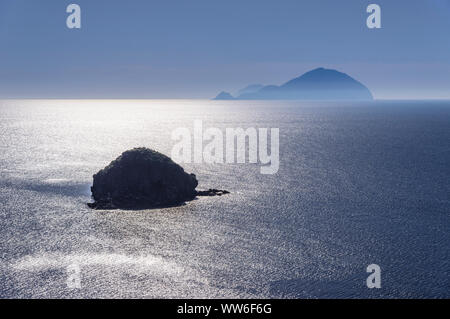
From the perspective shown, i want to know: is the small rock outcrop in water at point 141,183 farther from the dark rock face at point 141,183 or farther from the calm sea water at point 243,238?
the calm sea water at point 243,238

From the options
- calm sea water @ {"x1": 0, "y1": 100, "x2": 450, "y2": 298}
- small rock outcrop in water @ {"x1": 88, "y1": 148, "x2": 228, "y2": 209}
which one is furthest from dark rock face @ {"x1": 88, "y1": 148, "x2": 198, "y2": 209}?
calm sea water @ {"x1": 0, "y1": 100, "x2": 450, "y2": 298}

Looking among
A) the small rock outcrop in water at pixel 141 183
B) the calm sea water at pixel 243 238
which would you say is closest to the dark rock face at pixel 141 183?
the small rock outcrop in water at pixel 141 183

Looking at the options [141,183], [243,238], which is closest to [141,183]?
[141,183]

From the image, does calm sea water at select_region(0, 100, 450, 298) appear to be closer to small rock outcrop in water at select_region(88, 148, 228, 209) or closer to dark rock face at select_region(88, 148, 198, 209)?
small rock outcrop in water at select_region(88, 148, 228, 209)

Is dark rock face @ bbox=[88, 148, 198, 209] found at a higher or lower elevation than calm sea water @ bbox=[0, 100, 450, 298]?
higher

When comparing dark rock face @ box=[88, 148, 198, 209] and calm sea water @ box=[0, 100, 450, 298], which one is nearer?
calm sea water @ box=[0, 100, 450, 298]

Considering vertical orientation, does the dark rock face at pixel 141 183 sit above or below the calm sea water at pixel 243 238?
above

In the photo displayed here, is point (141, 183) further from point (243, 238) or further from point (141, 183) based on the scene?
point (243, 238)
